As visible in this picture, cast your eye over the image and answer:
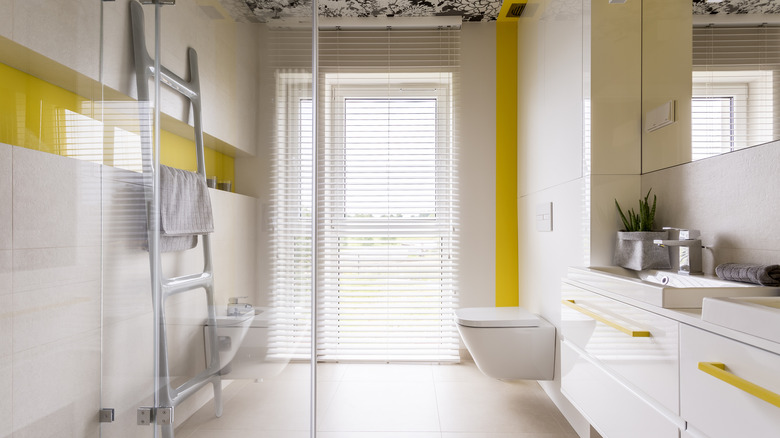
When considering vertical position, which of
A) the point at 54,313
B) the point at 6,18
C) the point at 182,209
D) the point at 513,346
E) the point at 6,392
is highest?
the point at 6,18

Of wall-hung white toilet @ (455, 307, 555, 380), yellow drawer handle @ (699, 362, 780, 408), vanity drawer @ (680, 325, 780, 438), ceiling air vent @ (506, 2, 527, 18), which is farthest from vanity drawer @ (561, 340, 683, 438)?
ceiling air vent @ (506, 2, 527, 18)

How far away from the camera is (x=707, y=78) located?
1.39 meters

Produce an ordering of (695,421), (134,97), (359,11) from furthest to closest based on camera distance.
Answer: (359,11) → (695,421) → (134,97)

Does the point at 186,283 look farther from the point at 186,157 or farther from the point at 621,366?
the point at 621,366

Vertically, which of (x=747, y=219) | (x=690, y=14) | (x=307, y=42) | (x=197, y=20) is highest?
(x=690, y=14)

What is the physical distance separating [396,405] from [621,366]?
1376 mm

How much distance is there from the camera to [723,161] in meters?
1.34

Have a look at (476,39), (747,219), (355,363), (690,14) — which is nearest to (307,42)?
(690,14)

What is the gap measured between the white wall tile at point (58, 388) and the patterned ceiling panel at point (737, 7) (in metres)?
1.84

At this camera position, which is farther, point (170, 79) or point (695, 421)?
point (695, 421)

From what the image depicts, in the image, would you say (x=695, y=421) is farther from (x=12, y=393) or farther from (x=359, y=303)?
(x=359, y=303)

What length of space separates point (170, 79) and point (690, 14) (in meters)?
1.72

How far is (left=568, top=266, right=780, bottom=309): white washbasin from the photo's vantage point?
3.25ft

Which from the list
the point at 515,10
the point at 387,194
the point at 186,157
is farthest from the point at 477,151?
the point at 186,157
